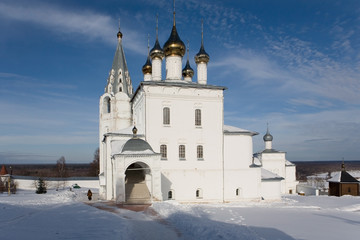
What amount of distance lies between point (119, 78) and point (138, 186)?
10882 mm

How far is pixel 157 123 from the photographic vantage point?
61.9 feet

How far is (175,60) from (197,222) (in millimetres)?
14378

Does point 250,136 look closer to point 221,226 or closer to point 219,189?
point 219,189

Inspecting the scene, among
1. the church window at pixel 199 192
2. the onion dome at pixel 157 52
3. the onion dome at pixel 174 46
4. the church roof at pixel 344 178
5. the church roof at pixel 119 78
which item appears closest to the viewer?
the church window at pixel 199 192

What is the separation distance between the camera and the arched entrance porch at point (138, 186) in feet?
51.7

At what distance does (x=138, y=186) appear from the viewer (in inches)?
687

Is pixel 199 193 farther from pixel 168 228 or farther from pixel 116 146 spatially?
pixel 168 228

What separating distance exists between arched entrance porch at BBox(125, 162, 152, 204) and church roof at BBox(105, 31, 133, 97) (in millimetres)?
8391

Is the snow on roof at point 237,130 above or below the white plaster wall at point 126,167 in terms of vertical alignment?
above

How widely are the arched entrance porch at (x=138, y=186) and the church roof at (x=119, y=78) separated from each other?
8.39 m

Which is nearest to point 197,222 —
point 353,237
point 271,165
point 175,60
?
point 353,237

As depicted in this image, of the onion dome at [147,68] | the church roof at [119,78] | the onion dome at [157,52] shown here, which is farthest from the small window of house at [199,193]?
the onion dome at [147,68]

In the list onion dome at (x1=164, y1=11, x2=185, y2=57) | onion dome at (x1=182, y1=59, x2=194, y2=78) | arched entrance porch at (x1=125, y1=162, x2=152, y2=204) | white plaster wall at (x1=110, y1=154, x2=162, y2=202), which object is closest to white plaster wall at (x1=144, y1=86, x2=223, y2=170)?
arched entrance porch at (x1=125, y1=162, x2=152, y2=204)

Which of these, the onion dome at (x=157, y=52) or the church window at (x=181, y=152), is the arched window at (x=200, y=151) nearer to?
the church window at (x=181, y=152)
